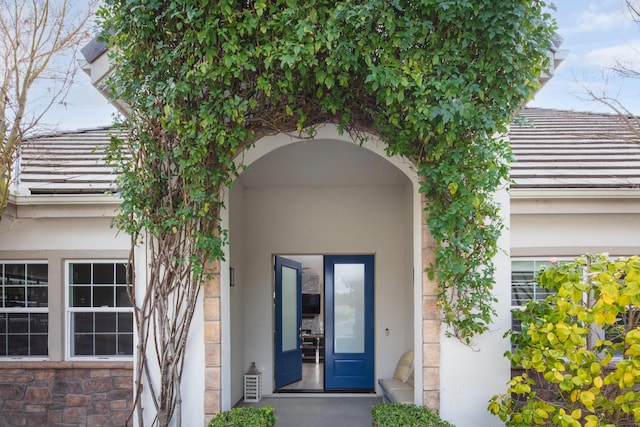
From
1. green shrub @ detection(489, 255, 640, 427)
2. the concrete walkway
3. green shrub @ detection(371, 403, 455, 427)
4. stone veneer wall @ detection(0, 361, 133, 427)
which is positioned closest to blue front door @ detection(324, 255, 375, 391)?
the concrete walkway

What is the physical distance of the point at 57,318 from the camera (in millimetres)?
7168

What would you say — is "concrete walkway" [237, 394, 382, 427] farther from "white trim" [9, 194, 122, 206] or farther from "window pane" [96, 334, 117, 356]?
"white trim" [9, 194, 122, 206]

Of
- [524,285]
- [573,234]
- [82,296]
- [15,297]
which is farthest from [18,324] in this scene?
[573,234]

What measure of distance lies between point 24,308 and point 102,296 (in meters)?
1.09

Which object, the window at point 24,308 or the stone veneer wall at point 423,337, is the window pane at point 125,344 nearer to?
the window at point 24,308

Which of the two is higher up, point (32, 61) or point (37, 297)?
point (32, 61)

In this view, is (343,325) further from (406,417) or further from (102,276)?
(406,417)

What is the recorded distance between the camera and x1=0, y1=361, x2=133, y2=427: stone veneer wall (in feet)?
22.7

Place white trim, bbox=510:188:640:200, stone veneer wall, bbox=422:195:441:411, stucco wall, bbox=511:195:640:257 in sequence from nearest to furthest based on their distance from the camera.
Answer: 1. stone veneer wall, bbox=422:195:441:411
2. white trim, bbox=510:188:640:200
3. stucco wall, bbox=511:195:640:257

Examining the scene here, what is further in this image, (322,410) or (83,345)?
(322,410)

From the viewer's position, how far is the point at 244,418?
5074 mm

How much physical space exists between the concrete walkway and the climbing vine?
2791mm

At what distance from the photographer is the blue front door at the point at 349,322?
8.96 m

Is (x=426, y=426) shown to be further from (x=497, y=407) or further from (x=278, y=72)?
(x=278, y=72)
